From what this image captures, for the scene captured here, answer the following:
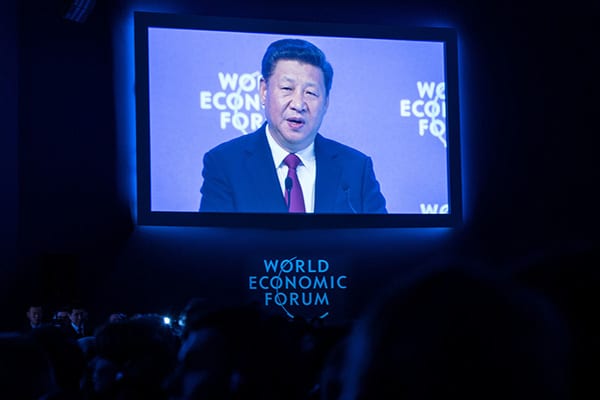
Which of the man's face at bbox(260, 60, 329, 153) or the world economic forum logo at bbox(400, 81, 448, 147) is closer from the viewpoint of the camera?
the man's face at bbox(260, 60, 329, 153)

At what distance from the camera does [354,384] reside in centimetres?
58

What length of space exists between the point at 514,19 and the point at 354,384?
9031mm

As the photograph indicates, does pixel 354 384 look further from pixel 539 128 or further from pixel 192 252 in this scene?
pixel 539 128

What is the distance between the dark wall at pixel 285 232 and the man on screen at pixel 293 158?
44cm

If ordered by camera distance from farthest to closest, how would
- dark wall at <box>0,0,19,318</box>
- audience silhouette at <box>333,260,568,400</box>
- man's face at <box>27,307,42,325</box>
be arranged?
dark wall at <box>0,0,19,318</box>, man's face at <box>27,307,42,325</box>, audience silhouette at <box>333,260,568,400</box>

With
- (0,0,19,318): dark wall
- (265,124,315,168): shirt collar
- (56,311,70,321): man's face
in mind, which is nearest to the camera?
(56,311,70,321): man's face

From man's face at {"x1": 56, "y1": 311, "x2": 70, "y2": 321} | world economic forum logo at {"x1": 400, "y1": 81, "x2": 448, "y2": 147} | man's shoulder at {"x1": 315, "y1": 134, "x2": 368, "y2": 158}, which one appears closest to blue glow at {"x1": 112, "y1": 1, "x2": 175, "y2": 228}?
man's face at {"x1": 56, "y1": 311, "x2": 70, "y2": 321}

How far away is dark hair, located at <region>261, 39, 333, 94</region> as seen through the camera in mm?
8141

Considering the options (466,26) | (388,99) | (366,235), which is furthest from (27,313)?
(466,26)

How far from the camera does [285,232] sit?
833 cm

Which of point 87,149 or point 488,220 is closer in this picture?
point 87,149

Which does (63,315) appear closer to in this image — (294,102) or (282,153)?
(282,153)

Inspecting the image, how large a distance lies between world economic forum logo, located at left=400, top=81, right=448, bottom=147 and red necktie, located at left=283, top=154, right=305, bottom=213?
4.35ft

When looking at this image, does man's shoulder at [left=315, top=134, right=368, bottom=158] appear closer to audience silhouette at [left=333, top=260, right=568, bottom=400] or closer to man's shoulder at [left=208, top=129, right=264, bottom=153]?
man's shoulder at [left=208, top=129, right=264, bottom=153]
